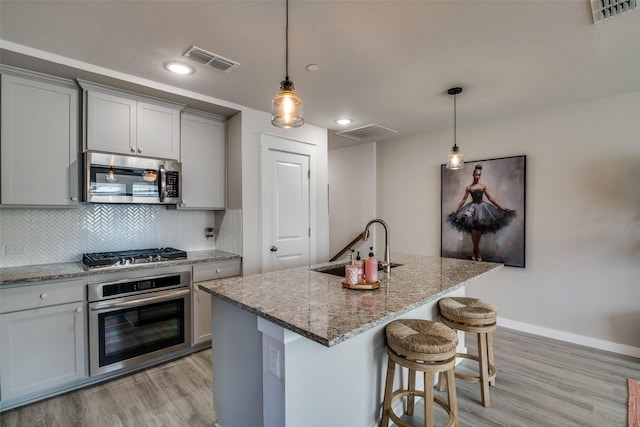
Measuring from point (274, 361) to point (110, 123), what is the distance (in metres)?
2.50

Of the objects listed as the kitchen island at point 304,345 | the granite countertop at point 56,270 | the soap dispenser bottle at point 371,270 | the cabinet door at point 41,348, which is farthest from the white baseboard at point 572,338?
the cabinet door at point 41,348

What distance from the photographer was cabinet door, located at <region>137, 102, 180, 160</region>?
2.91 metres

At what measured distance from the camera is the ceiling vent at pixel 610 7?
67.7 inches

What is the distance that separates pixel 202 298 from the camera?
308 cm

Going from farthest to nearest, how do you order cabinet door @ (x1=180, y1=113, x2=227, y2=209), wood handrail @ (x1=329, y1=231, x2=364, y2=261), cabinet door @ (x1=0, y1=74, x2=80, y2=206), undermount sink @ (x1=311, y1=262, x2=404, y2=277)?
wood handrail @ (x1=329, y1=231, x2=364, y2=261) < cabinet door @ (x1=180, y1=113, x2=227, y2=209) < undermount sink @ (x1=311, y1=262, x2=404, y2=277) < cabinet door @ (x1=0, y1=74, x2=80, y2=206)

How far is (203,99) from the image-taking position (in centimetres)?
305

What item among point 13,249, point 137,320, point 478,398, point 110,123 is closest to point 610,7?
point 478,398

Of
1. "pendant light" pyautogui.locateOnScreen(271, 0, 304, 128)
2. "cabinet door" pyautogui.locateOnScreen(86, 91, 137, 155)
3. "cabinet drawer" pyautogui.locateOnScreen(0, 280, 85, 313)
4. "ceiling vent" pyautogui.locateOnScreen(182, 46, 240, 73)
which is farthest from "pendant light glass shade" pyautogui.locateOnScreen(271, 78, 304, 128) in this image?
"cabinet drawer" pyautogui.locateOnScreen(0, 280, 85, 313)

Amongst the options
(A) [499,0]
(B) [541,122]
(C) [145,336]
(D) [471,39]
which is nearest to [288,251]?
(C) [145,336]

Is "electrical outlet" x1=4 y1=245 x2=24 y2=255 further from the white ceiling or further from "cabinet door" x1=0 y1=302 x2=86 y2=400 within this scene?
the white ceiling

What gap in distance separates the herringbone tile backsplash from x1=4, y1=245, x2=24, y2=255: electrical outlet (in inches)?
0.7

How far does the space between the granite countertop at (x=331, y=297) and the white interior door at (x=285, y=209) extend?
128 cm

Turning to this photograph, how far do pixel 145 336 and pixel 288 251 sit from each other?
167cm

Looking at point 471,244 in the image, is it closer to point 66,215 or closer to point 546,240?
point 546,240
